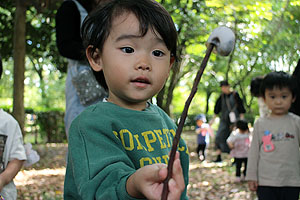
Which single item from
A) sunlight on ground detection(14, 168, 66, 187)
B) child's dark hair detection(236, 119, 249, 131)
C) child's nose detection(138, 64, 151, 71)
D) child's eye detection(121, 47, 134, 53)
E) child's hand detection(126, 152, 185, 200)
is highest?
child's eye detection(121, 47, 134, 53)

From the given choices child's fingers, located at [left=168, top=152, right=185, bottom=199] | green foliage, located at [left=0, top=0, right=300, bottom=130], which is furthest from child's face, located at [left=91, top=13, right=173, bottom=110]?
green foliage, located at [left=0, top=0, right=300, bottom=130]

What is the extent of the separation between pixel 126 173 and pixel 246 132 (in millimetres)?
6887

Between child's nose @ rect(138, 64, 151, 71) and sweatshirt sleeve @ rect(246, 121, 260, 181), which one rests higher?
child's nose @ rect(138, 64, 151, 71)

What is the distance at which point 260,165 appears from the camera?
11.9 feet

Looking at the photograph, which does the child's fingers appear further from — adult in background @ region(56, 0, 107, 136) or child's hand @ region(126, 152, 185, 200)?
adult in background @ region(56, 0, 107, 136)

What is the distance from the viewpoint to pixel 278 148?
354 cm

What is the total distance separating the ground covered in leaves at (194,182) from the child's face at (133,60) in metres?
4.84

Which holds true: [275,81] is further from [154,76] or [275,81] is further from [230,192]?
[230,192]

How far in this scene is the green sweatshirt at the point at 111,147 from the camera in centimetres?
123

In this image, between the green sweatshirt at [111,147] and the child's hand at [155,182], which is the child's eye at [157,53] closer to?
the green sweatshirt at [111,147]

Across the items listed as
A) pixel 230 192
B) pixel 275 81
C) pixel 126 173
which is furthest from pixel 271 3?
pixel 126 173

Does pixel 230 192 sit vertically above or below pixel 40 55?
below

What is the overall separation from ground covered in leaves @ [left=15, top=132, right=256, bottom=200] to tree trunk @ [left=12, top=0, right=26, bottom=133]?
1.28m

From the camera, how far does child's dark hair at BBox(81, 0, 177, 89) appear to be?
56.7 inches
